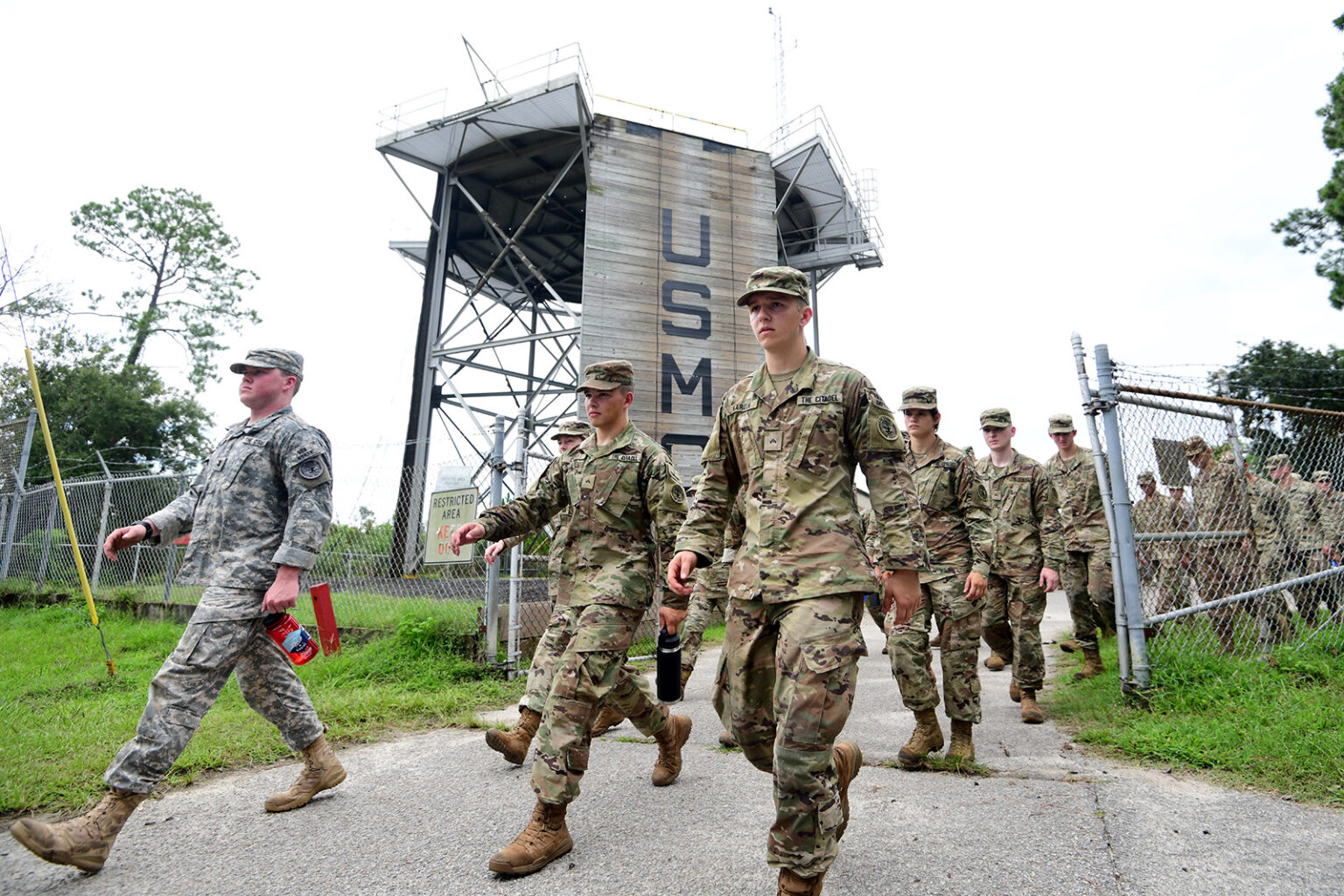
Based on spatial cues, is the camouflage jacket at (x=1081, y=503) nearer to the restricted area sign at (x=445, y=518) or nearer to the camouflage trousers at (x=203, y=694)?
the restricted area sign at (x=445, y=518)

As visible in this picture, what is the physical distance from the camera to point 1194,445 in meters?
5.68

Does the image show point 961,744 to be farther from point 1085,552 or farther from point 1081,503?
point 1081,503

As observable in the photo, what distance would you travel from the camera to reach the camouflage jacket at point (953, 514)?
4.54 metres

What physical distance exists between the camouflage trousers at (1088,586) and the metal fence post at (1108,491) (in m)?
1.94

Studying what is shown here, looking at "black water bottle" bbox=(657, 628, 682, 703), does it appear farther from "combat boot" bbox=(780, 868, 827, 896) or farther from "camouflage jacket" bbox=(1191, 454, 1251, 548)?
"camouflage jacket" bbox=(1191, 454, 1251, 548)

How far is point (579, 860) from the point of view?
9.20 feet

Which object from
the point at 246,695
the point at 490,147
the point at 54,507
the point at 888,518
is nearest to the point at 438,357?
the point at 490,147

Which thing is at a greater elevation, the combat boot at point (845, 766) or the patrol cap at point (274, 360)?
the patrol cap at point (274, 360)

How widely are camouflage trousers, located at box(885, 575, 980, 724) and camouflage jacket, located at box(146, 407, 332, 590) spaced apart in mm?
3126

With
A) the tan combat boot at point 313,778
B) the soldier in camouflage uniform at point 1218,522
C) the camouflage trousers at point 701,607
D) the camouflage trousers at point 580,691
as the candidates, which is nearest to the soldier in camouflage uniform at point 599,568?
the camouflage trousers at point 580,691

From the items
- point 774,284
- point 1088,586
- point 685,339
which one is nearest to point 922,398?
point 774,284

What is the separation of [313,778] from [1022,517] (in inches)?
204

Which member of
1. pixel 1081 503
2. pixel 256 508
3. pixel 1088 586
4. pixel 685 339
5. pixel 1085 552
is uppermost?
pixel 685 339

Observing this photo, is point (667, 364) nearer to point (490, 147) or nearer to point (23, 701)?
point (490, 147)
